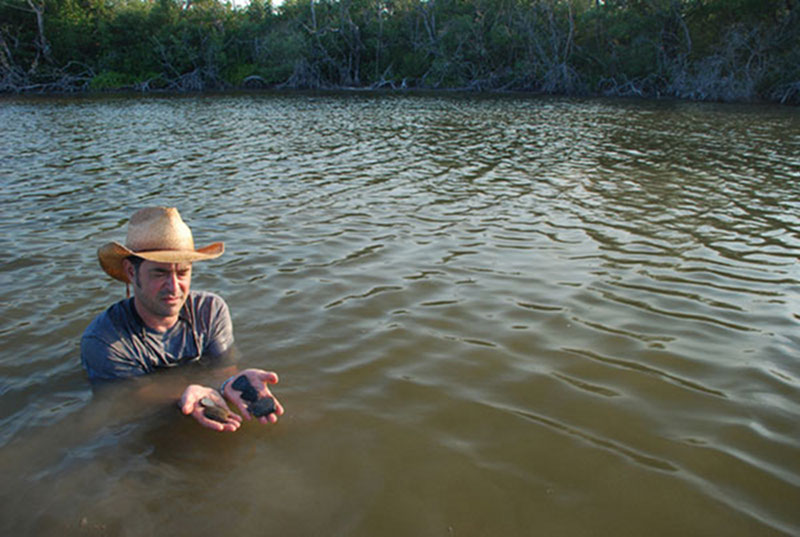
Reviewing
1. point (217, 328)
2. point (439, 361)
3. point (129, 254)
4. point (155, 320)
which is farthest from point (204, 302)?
point (439, 361)

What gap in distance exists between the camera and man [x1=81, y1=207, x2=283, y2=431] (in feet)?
11.6

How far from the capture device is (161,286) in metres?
3.63

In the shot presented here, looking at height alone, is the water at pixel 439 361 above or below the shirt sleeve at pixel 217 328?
below

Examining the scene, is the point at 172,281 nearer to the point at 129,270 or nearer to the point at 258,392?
the point at 129,270

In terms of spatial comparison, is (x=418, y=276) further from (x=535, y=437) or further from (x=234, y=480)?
(x=234, y=480)

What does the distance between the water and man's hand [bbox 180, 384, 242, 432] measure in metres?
0.14


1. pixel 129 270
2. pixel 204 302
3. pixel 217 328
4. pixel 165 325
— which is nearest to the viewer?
pixel 129 270

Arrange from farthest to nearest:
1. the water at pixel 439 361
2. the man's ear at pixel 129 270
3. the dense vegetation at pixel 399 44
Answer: the dense vegetation at pixel 399 44 → the man's ear at pixel 129 270 → the water at pixel 439 361

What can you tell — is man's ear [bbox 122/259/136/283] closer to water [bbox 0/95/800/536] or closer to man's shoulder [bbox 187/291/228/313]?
man's shoulder [bbox 187/291/228/313]

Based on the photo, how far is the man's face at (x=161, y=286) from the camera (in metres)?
3.59

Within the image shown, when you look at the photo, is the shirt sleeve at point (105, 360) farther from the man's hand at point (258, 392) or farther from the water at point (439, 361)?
the man's hand at point (258, 392)

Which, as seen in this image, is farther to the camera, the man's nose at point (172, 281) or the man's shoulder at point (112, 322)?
the man's shoulder at point (112, 322)

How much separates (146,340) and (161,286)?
1.84 feet

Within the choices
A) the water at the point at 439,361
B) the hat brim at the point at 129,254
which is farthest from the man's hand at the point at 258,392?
the hat brim at the point at 129,254
